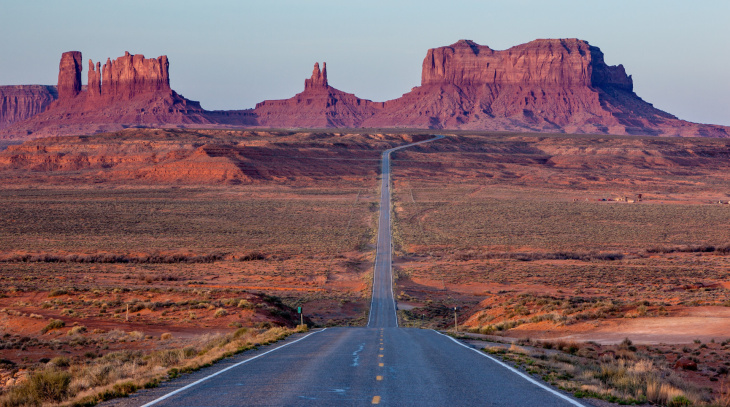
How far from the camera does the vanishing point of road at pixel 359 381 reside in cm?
1045

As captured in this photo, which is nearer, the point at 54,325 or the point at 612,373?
the point at 612,373

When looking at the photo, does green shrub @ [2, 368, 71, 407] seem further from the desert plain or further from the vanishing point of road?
the vanishing point of road

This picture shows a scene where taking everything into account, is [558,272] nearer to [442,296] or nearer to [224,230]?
[442,296]

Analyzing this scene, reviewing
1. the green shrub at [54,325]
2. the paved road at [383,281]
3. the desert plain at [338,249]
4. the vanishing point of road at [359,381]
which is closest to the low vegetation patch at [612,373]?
the desert plain at [338,249]

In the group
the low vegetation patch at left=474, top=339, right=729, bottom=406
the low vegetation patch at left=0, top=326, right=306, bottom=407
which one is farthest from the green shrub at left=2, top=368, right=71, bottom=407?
the low vegetation patch at left=474, top=339, right=729, bottom=406

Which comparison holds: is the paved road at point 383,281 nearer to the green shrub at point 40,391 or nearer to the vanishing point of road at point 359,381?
the vanishing point of road at point 359,381

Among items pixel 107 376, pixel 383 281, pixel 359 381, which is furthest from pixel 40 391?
pixel 383 281

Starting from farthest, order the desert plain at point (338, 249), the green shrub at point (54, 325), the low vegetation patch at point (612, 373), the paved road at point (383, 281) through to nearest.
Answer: the paved road at point (383, 281) < the green shrub at point (54, 325) < the desert plain at point (338, 249) < the low vegetation patch at point (612, 373)

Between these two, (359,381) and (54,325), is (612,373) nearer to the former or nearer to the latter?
(359,381)

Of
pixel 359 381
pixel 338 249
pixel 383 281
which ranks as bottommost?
pixel 383 281

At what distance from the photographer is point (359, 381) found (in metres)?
12.1

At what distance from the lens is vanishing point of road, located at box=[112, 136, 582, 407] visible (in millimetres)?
10445

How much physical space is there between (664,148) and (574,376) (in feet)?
508

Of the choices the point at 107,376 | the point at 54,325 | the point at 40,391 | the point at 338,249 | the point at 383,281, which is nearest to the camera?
the point at 40,391
